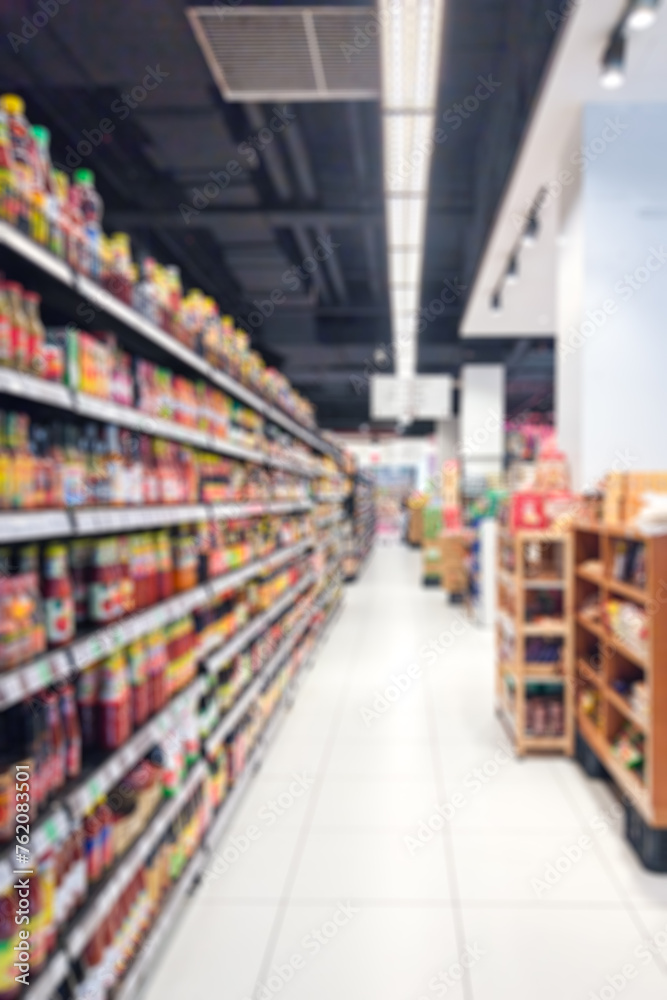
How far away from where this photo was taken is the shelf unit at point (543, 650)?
12.9 ft

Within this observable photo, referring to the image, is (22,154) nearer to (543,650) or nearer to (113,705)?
(113,705)

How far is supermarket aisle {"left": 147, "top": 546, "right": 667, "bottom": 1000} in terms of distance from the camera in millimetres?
2135

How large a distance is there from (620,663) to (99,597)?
258 centimetres

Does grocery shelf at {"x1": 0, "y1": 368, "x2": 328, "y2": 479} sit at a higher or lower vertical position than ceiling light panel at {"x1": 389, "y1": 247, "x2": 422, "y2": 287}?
lower

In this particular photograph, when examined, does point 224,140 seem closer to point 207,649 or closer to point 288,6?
point 288,6

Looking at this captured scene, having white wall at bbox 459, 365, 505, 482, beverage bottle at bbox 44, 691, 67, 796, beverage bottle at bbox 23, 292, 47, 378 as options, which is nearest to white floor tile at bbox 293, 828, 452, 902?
beverage bottle at bbox 44, 691, 67, 796

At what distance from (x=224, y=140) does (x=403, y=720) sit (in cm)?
427

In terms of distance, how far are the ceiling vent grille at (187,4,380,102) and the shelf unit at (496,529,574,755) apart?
264 cm

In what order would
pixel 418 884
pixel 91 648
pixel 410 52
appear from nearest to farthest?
pixel 91 648 → pixel 418 884 → pixel 410 52

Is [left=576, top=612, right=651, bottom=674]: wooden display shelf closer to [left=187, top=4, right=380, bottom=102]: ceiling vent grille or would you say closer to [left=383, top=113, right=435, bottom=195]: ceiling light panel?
[left=187, top=4, right=380, bottom=102]: ceiling vent grille

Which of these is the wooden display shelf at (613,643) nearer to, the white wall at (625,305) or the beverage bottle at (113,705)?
the white wall at (625,305)

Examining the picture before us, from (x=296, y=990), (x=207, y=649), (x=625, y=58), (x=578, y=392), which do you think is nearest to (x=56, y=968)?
(x=296, y=990)

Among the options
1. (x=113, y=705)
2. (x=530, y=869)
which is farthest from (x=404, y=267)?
(x=113, y=705)

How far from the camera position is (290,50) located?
→ 3223mm
